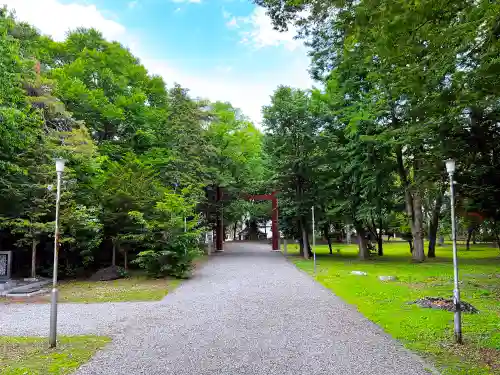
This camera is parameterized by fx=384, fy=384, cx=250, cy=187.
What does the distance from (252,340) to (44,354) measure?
10.9 feet

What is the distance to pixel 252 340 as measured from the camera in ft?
21.8

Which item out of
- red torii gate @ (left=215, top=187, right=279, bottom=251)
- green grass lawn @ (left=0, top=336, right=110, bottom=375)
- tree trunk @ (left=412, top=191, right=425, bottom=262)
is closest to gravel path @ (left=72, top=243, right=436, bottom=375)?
green grass lawn @ (left=0, top=336, right=110, bottom=375)

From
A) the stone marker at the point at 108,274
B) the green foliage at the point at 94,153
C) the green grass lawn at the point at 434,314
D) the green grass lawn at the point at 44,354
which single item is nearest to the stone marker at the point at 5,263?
the green foliage at the point at 94,153

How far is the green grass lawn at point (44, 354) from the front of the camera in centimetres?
535

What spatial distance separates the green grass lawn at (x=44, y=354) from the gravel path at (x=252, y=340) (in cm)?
26

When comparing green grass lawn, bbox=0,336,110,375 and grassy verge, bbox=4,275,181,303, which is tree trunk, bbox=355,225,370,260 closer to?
grassy verge, bbox=4,275,181,303

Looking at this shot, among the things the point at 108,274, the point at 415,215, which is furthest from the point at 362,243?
the point at 108,274

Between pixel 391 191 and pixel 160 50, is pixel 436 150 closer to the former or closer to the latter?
pixel 391 191

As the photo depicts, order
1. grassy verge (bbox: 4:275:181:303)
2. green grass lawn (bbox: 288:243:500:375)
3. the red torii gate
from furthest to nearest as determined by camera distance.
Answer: the red torii gate < grassy verge (bbox: 4:275:181:303) < green grass lawn (bbox: 288:243:500:375)

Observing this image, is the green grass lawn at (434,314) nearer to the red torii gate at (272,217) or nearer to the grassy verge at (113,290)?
the grassy verge at (113,290)

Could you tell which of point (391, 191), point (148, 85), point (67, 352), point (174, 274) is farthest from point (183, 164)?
point (67, 352)

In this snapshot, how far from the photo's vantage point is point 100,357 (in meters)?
Answer: 5.85

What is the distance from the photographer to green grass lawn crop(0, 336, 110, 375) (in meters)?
5.35

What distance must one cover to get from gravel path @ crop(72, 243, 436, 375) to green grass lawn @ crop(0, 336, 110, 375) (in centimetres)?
26
